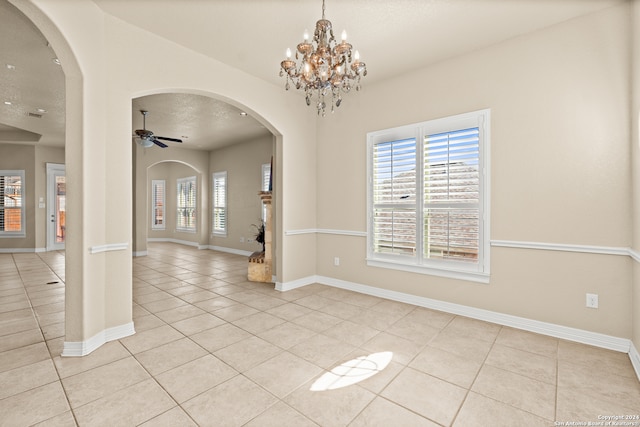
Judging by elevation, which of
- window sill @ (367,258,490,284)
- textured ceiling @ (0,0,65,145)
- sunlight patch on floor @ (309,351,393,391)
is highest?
textured ceiling @ (0,0,65,145)

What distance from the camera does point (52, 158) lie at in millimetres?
8672

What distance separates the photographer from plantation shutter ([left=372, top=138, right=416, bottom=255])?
388cm

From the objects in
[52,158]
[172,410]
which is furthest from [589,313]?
[52,158]

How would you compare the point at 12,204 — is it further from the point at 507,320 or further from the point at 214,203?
the point at 507,320

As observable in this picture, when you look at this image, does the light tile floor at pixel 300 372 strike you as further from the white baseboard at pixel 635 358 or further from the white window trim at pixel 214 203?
the white window trim at pixel 214 203

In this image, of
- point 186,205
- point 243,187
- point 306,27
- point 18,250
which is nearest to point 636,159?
point 306,27

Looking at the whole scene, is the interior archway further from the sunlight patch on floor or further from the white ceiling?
the sunlight patch on floor

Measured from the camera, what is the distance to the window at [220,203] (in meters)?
8.66

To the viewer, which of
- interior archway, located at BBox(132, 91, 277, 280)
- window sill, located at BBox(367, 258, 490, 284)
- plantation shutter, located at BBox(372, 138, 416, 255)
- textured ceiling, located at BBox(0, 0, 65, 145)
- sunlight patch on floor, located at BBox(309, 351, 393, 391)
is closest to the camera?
sunlight patch on floor, located at BBox(309, 351, 393, 391)

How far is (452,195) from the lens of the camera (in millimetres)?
3520

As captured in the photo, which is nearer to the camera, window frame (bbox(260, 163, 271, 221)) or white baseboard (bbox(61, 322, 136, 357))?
white baseboard (bbox(61, 322, 136, 357))

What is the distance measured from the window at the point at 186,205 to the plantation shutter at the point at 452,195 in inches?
337

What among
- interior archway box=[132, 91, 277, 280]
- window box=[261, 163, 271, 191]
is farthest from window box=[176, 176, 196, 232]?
window box=[261, 163, 271, 191]

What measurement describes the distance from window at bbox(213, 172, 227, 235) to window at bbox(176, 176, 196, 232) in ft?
5.01
